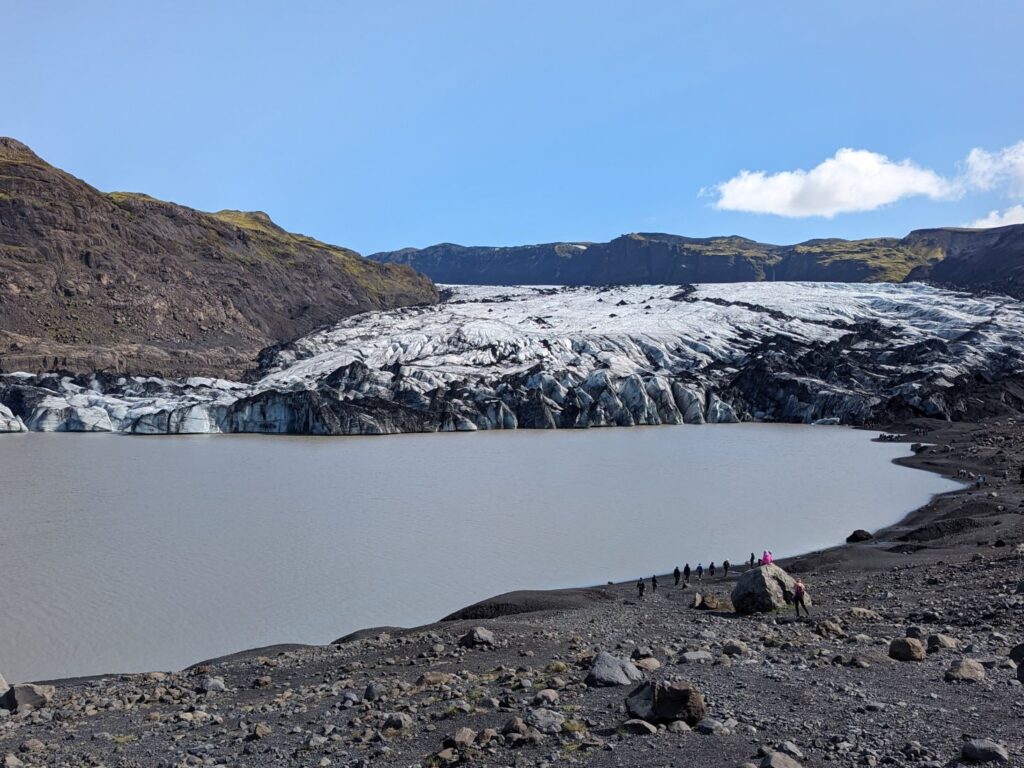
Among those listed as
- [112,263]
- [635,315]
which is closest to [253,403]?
[112,263]

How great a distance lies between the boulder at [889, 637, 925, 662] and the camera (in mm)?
8812

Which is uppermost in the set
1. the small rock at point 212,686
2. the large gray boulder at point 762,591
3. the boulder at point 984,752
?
the boulder at point 984,752

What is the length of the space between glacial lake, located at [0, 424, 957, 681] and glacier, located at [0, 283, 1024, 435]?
11.6 meters

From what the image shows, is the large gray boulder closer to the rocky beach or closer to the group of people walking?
the rocky beach

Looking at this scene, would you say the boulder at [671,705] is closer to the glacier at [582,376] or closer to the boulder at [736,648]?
the boulder at [736,648]

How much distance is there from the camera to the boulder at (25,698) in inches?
377

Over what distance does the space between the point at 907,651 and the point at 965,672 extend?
0.89m

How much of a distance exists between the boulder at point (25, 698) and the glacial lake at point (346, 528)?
2818mm

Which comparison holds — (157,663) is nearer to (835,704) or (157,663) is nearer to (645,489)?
(835,704)

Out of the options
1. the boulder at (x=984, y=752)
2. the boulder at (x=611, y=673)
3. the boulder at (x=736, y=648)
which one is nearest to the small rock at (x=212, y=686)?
the boulder at (x=611, y=673)

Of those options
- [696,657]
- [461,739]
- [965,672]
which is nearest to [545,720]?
[461,739]

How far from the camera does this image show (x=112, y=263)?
79500 mm

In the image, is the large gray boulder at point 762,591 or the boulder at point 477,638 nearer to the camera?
the boulder at point 477,638

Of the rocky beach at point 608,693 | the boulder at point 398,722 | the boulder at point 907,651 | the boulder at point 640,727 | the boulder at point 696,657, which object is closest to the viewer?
the rocky beach at point 608,693
